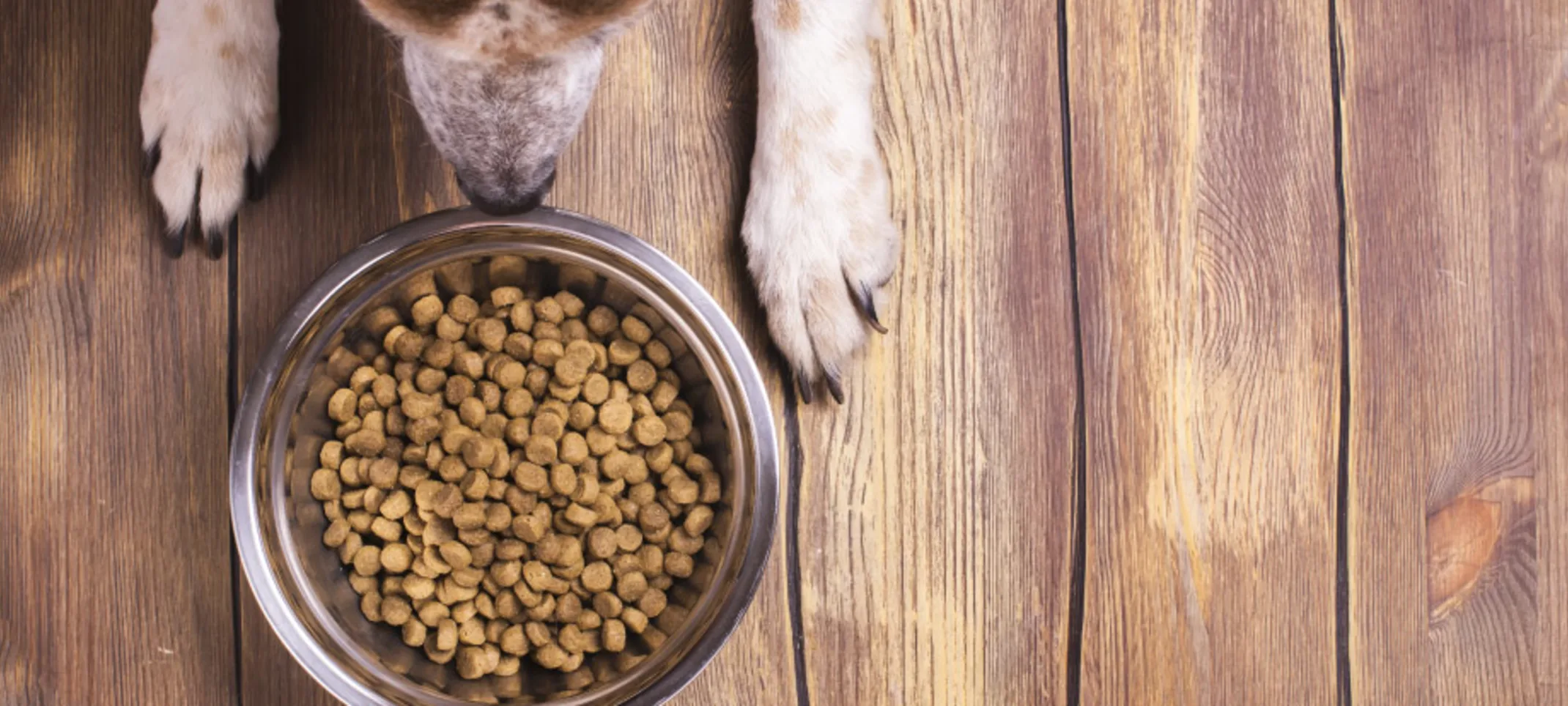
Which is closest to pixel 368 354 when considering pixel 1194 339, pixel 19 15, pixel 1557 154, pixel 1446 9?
pixel 19 15

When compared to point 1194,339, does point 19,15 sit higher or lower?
higher

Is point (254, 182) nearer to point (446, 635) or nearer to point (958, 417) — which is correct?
point (446, 635)

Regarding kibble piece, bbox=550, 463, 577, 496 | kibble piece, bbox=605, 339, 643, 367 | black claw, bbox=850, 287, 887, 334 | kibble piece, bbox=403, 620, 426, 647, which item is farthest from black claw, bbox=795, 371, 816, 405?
kibble piece, bbox=403, 620, 426, 647

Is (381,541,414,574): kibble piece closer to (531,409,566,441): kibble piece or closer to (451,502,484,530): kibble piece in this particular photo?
(451,502,484,530): kibble piece

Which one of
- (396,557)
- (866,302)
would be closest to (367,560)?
(396,557)

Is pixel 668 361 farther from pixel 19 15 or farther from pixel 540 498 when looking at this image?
pixel 19 15

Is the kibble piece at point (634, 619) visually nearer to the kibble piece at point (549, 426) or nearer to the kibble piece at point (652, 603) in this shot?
the kibble piece at point (652, 603)

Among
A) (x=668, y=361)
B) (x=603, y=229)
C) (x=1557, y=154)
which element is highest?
(x=1557, y=154)
